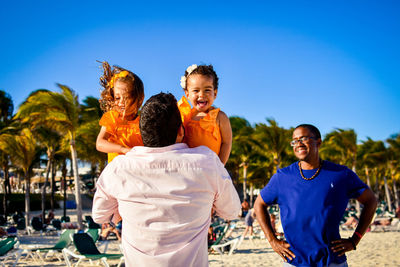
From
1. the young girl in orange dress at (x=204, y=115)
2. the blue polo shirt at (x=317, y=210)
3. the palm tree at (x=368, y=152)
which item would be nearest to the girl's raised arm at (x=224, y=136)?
the young girl in orange dress at (x=204, y=115)

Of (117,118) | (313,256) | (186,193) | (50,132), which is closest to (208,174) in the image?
(186,193)

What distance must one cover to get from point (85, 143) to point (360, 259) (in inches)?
702

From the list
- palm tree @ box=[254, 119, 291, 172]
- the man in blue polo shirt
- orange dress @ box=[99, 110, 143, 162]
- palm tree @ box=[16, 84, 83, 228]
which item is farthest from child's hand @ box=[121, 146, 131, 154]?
palm tree @ box=[254, 119, 291, 172]

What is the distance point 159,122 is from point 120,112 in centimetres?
83

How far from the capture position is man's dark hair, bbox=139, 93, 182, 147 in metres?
1.83

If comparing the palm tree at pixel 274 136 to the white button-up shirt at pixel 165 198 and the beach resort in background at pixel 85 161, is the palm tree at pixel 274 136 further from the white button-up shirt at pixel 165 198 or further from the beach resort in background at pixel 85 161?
the white button-up shirt at pixel 165 198

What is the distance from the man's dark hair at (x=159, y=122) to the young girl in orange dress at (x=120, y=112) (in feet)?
1.48

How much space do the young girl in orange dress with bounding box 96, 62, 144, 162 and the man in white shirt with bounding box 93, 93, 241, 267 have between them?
1.47 ft

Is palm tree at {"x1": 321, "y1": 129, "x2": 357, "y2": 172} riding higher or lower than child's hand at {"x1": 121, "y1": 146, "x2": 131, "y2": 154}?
lower

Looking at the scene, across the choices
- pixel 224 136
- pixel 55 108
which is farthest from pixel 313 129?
pixel 55 108

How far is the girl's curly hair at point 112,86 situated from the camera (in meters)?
2.62

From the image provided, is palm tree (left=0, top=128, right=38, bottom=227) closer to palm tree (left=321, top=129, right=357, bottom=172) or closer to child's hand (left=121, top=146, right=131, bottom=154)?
child's hand (left=121, top=146, right=131, bottom=154)

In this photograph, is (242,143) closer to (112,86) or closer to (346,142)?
(346,142)

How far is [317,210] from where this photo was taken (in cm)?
296
